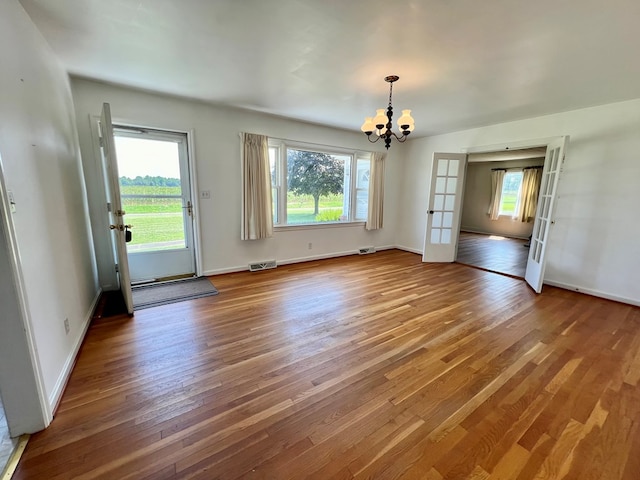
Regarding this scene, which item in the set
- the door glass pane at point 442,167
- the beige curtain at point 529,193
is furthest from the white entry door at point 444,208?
the beige curtain at point 529,193

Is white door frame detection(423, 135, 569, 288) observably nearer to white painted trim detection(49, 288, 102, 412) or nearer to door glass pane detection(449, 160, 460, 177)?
door glass pane detection(449, 160, 460, 177)

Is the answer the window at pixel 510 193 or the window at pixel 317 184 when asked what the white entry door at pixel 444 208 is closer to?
the window at pixel 317 184

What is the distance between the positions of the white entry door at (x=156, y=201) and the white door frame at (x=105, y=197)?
0.09 meters

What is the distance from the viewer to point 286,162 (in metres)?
4.51

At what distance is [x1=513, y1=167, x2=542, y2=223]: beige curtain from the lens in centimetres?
778

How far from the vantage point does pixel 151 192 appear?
3568mm

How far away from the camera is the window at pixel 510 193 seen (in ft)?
27.0

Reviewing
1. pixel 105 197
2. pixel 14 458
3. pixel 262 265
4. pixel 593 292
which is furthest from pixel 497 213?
pixel 14 458

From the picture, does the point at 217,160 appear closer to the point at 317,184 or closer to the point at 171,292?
the point at 317,184

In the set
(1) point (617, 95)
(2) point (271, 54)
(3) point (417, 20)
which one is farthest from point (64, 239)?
(1) point (617, 95)

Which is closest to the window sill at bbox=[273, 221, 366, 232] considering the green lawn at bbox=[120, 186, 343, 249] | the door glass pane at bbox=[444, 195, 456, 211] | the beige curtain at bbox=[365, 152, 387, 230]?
the beige curtain at bbox=[365, 152, 387, 230]

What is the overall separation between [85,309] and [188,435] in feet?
6.35

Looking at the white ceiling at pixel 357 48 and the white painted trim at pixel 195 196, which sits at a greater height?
the white ceiling at pixel 357 48

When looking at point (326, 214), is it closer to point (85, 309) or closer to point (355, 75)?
point (355, 75)
